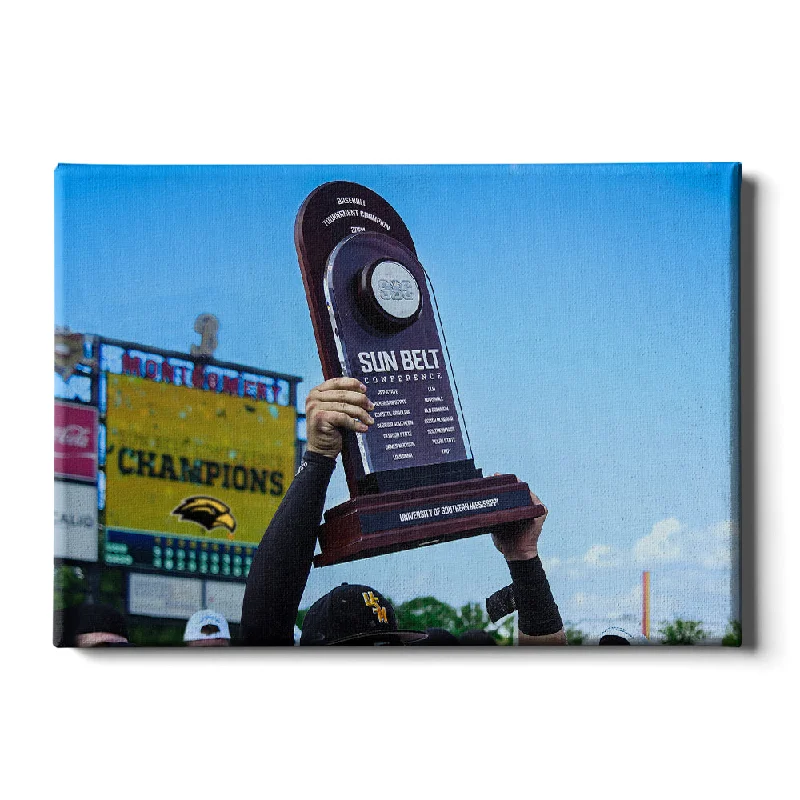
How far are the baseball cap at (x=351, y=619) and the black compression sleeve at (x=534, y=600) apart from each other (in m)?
0.22

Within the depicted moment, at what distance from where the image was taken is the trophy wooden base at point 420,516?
2.10 meters

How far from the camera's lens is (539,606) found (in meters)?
2.12

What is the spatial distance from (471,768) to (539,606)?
0.35m

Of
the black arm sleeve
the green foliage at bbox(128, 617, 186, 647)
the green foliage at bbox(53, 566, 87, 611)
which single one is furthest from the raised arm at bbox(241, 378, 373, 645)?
the green foliage at bbox(53, 566, 87, 611)

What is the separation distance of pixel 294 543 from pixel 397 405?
33cm

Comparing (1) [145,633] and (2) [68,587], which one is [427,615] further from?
(2) [68,587]

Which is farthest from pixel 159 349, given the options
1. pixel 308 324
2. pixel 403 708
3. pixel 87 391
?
pixel 403 708

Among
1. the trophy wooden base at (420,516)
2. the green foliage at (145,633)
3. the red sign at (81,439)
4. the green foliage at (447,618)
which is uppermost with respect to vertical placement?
the red sign at (81,439)

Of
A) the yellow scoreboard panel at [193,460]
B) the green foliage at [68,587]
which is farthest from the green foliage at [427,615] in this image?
the green foliage at [68,587]

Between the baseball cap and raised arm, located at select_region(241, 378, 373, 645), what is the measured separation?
0.04 m

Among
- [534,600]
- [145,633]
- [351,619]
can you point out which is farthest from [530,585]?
[145,633]

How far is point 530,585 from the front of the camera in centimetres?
212

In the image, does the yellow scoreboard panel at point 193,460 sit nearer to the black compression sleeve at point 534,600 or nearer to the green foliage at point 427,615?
the green foliage at point 427,615
